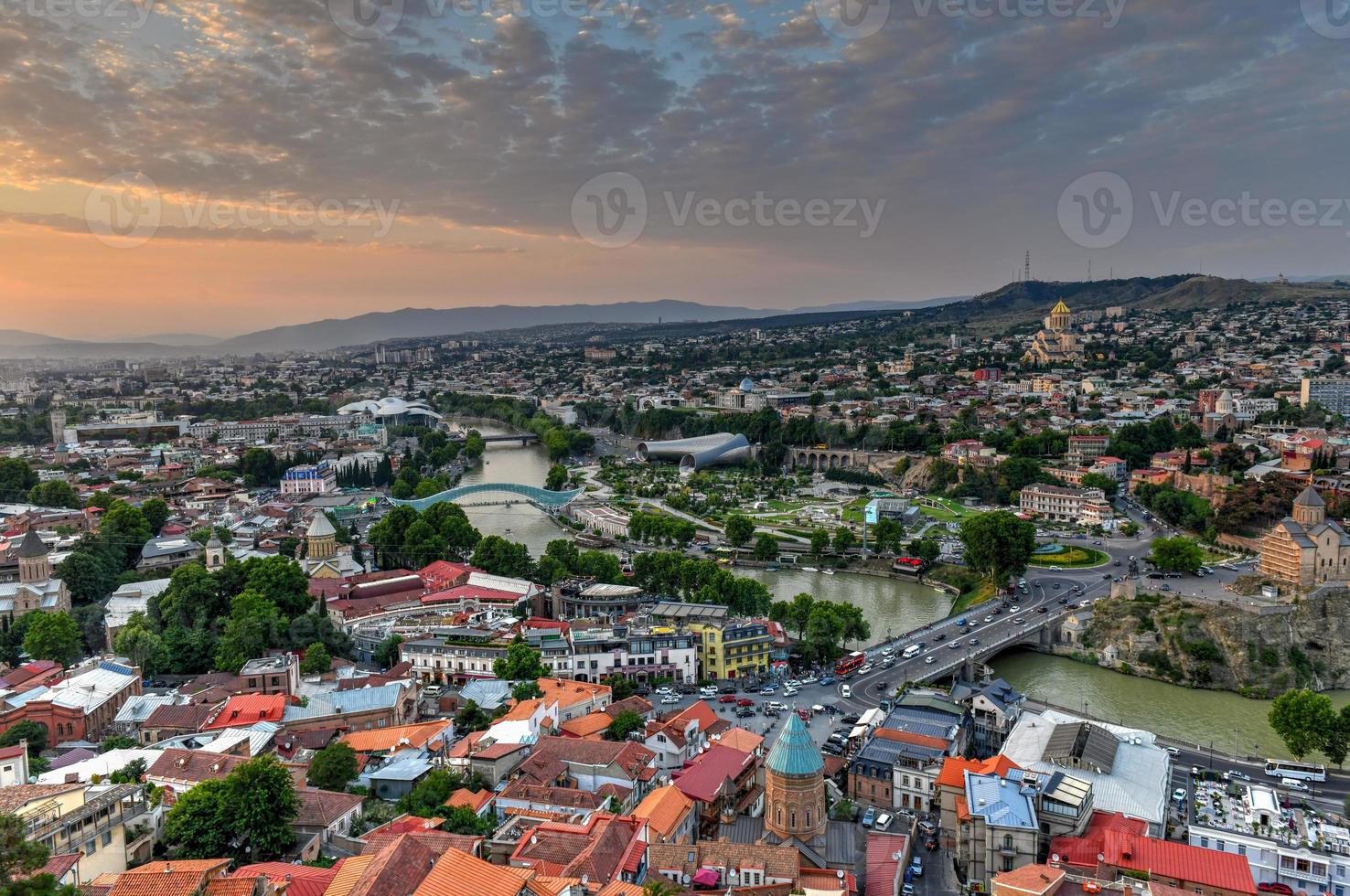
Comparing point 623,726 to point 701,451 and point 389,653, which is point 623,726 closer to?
point 389,653

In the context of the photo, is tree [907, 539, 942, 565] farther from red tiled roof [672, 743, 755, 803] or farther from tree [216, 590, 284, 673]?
tree [216, 590, 284, 673]

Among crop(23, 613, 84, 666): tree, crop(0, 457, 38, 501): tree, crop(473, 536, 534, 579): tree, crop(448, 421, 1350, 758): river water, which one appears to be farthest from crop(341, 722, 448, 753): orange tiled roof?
crop(0, 457, 38, 501): tree

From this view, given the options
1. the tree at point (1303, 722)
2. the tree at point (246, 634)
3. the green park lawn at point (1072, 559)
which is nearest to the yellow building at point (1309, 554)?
the green park lawn at point (1072, 559)

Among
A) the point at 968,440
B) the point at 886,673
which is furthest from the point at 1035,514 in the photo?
the point at 886,673

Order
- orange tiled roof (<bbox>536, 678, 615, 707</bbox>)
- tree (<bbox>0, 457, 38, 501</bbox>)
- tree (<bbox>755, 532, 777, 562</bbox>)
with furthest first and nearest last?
tree (<bbox>0, 457, 38, 501</bbox>)
tree (<bbox>755, 532, 777, 562</bbox>)
orange tiled roof (<bbox>536, 678, 615, 707</bbox>)

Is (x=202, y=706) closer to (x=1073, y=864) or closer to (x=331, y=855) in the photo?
(x=331, y=855)
